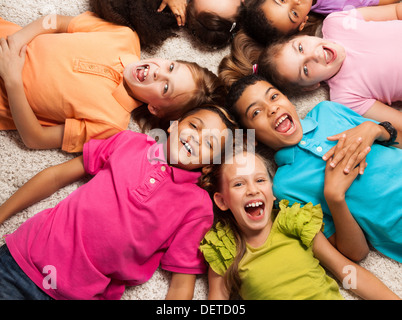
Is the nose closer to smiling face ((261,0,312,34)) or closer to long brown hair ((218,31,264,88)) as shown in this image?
long brown hair ((218,31,264,88))

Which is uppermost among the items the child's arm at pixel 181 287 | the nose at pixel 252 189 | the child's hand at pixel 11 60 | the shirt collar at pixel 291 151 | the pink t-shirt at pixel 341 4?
the pink t-shirt at pixel 341 4

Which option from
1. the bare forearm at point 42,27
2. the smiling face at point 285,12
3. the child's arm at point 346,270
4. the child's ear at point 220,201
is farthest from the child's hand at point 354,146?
the bare forearm at point 42,27

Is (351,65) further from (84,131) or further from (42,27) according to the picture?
(42,27)

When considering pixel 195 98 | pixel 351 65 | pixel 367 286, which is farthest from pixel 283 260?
pixel 351 65

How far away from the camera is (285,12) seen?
4.12 ft

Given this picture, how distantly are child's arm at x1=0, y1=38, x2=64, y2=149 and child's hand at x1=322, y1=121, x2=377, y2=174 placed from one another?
85cm

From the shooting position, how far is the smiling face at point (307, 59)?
1.22m

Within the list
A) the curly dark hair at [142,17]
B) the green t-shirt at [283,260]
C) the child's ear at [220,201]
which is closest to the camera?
the green t-shirt at [283,260]

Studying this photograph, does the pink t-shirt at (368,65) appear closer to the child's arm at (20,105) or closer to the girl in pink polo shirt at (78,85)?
the girl in pink polo shirt at (78,85)

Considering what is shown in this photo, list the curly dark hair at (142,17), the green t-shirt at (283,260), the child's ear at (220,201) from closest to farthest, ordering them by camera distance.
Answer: the green t-shirt at (283,260), the child's ear at (220,201), the curly dark hair at (142,17)

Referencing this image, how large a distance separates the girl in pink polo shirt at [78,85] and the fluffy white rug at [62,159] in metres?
0.05

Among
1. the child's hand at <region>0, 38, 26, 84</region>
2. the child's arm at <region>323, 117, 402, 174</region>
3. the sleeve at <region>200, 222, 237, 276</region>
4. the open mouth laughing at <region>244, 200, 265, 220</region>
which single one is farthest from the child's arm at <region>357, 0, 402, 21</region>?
the child's hand at <region>0, 38, 26, 84</region>

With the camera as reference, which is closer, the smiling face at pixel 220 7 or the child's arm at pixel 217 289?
the child's arm at pixel 217 289

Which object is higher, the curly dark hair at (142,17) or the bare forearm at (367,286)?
the curly dark hair at (142,17)
